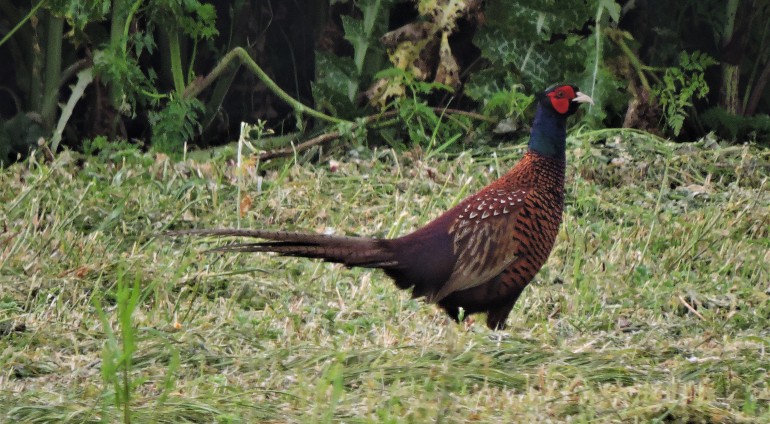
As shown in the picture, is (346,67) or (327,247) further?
(346,67)

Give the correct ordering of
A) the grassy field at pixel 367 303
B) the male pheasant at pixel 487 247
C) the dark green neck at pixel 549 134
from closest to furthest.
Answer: the grassy field at pixel 367 303 < the male pheasant at pixel 487 247 < the dark green neck at pixel 549 134

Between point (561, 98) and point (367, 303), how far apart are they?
96 cm

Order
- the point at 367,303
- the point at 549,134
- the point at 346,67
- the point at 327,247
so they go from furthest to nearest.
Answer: the point at 346,67 < the point at 367,303 < the point at 549,134 < the point at 327,247

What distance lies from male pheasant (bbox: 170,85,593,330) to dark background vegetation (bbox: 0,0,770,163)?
264cm

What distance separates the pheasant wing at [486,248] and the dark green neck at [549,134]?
207 millimetres

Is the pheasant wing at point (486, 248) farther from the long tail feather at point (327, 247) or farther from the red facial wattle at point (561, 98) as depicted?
the red facial wattle at point (561, 98)

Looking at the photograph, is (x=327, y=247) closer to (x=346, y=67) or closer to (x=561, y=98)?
(x=561, y=98)

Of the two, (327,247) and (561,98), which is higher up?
(561,98)

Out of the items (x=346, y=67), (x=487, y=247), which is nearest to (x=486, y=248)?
(x=487, y=247)

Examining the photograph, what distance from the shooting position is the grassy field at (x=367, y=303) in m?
2.95

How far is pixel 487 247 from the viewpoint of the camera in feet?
13.3

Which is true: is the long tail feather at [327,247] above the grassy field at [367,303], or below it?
above

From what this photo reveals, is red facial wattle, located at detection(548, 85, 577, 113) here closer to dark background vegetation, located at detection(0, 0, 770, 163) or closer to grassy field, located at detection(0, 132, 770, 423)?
grassy field, located at detection(0, 132, 770, 423)

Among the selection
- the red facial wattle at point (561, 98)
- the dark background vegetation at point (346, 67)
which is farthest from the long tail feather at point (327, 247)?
the dark background vegetation at point (346, 67)
